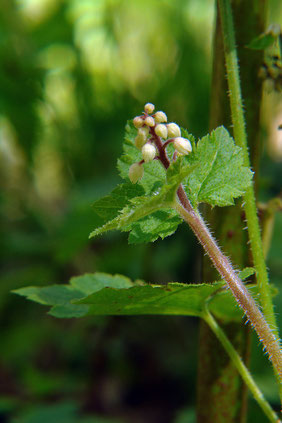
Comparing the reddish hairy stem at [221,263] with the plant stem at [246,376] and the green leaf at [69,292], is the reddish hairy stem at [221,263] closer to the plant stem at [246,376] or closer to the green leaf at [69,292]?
the plant stem at [246,376]

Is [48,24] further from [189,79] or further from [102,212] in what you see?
[102,212]

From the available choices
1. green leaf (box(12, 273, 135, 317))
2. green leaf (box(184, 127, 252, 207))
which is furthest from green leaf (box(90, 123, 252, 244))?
green leaf (box(12, 273, 135, 317))

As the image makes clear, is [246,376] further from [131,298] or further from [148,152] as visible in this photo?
[148,152]

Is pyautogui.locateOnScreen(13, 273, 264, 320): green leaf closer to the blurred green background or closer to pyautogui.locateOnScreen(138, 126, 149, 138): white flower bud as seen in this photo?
pyautogui.locateOnScreen(138, 126, 149, 138): white flower bud

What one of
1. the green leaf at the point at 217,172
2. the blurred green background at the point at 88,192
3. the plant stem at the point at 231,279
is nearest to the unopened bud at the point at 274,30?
the green leaf at the point at 217,172

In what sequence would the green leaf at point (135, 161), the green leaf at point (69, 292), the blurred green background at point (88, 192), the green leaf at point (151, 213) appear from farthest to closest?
the blurred green background at point (88, 192)
the green leaf at point (69, 292)
the green leaf at point (135, 161)
the green leaf at point (151, 213)

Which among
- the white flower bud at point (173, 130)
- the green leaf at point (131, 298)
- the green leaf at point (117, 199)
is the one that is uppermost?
the white flower bud at point (173, 130)

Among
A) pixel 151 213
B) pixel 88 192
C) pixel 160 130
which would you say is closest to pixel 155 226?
pixel 151 213
